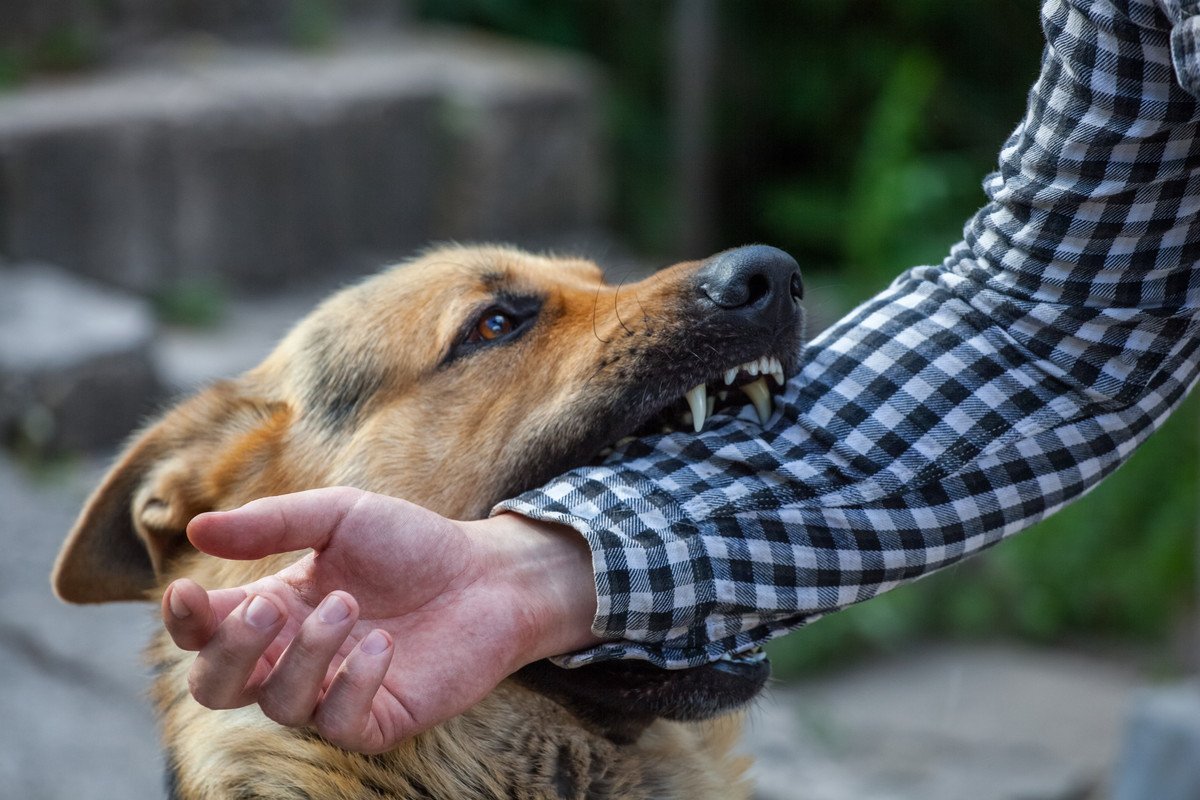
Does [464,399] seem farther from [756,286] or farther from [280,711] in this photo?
[280,711]

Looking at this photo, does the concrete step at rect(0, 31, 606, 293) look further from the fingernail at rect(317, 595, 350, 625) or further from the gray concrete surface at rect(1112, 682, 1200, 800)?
the fingernail at rect(317, 595, 350, 625)

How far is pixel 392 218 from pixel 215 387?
5.32m

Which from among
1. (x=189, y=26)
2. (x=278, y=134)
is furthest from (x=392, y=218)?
(x=189, y=26)

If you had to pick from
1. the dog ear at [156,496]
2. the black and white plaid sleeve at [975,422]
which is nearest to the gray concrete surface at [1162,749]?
the black and white plaid sleeve at [975,422]

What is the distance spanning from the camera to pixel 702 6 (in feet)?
27.7

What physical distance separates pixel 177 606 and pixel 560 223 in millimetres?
7342

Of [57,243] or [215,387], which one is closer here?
[215,387]

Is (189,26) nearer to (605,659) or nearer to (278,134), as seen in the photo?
(278,134)

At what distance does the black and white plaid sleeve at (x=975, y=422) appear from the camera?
6.31 feet

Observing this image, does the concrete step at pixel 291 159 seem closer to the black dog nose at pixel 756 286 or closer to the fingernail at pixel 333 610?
the black dog nose at pixel 756 286

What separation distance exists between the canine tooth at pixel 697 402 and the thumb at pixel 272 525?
0.81m

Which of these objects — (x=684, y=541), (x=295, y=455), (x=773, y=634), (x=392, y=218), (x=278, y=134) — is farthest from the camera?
(x=392, y=218)

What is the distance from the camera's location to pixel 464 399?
2465 mm

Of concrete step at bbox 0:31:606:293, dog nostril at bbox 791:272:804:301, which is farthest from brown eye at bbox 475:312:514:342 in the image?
concrete step at bbox 0:31:606:293
